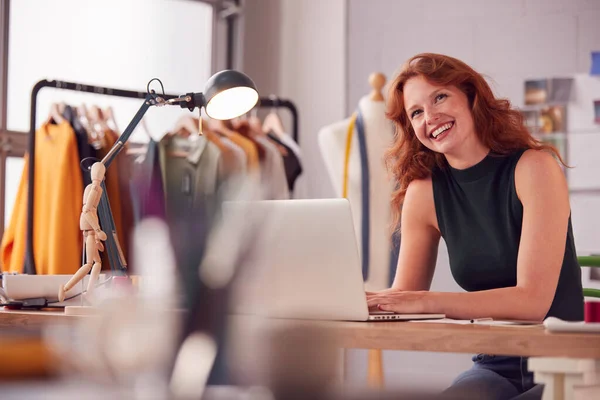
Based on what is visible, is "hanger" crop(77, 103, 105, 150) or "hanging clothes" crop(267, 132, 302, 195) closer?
"hanger" crop(77, 103, 105, 150)

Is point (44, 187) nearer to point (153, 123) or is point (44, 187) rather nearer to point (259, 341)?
point (153, 123)

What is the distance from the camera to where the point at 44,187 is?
288 cm

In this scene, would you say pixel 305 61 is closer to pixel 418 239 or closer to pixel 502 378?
pixel 418 239

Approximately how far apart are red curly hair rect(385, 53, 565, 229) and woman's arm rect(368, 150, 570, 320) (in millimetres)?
93

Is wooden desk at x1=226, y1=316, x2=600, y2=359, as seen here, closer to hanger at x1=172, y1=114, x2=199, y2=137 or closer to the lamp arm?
the lamp arm

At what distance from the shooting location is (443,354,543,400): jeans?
1381 mm

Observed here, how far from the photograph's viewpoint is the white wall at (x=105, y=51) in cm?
341

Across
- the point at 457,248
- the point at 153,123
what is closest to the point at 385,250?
the point at 457,248

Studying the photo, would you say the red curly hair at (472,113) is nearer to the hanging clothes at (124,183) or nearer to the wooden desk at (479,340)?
the wooden desk at (479,340)

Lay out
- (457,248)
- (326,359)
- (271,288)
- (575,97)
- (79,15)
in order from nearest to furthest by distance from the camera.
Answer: (326,359) → (271,288) → (457,248) → (575,97) → (79,15)

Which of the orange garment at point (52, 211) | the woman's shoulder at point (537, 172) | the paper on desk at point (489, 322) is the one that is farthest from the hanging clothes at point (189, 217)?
the orange garment at point (52, 211)

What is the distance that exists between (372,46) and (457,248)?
7.33ft

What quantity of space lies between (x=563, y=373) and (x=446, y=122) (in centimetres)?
86

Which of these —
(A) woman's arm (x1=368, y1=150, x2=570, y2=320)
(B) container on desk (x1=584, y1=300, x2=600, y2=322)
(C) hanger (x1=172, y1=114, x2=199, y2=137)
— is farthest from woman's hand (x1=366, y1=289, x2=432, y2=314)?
(C) hanger (x1=172, y1=114, x2=199, y2=137)
